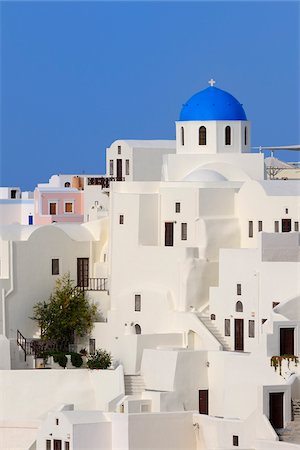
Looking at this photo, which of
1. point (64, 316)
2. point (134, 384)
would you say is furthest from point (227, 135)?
point (134, 384)

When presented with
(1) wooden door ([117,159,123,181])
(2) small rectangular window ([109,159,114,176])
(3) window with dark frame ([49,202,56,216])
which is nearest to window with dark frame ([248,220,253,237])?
(1) wooden door ([117,159,123,181])

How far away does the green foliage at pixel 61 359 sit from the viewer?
70.1m

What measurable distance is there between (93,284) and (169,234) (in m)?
3.26

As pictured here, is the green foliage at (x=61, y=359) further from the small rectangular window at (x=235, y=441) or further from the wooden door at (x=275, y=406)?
the wooden door at (x=275, y=406)

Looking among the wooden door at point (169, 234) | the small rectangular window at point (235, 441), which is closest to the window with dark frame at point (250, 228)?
the wooden door at point (169, 234)

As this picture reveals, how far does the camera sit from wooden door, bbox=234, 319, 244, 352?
67.6 meters

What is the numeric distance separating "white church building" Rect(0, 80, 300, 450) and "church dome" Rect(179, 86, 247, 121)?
4 cm

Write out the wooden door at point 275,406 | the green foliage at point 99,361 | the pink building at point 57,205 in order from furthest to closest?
the pink building at point 57,205
the green foliage at point 99,361
the wooden door at point 275,406

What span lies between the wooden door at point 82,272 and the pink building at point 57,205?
9.23m

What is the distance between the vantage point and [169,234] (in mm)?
70938

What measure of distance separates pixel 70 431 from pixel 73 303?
7164 mm

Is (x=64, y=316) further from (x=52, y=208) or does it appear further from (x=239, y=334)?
(x=52, y=208)

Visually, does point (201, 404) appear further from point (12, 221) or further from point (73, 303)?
point (12, 221)

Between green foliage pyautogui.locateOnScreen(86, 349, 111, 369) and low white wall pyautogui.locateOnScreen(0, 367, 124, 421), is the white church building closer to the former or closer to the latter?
low white wall pyautogui.locateOnScreen(0, 367, 124, 421)
